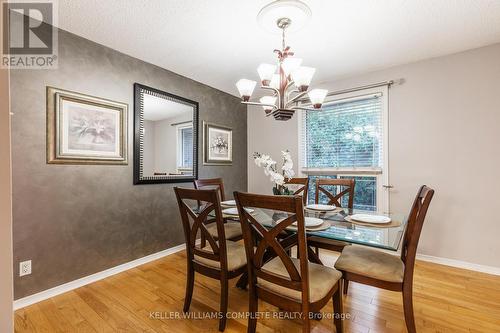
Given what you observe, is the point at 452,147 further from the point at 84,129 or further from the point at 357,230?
the point at 84,129

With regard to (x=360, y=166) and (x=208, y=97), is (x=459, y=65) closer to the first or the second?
(x=360, y=166)

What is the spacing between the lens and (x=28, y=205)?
74.5 inches

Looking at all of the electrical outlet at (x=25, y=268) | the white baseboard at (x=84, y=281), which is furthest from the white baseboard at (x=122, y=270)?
the electrical outlet at (x=25, y=268)

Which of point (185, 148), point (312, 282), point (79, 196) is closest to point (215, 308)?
point (312, 282)

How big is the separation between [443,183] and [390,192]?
1.79ft

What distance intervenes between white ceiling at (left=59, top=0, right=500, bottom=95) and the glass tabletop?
1710mm

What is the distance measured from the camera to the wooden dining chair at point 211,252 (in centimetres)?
151

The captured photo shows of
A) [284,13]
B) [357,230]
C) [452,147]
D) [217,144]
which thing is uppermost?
[284,13]

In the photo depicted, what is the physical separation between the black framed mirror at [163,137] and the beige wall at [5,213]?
1.90 meters

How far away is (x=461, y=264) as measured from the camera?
8.29 feet

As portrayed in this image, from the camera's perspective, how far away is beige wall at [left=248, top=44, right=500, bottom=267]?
2.41m

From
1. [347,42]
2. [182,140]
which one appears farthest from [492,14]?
[182,140]

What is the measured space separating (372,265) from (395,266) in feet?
0.49

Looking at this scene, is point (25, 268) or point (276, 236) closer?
point (276, 236)
